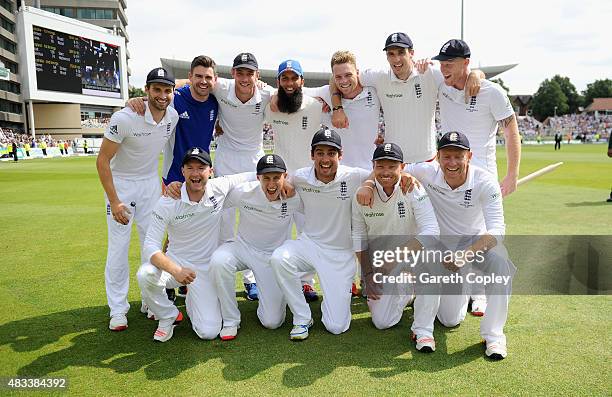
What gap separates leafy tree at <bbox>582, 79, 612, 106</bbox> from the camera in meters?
113

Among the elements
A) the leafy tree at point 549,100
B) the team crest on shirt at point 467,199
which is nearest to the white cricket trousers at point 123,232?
the team crest on shirt at point 467,199

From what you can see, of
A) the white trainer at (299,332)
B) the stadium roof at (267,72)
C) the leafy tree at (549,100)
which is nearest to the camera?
the white trainer at (299,332)

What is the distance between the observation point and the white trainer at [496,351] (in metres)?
4.04

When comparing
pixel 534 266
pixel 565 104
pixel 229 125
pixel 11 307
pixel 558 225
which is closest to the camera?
pixel 11 307

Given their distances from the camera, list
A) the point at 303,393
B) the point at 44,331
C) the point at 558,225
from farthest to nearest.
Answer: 1. the point at 558,225
2. the point at 44,331
3. the point at 303,393

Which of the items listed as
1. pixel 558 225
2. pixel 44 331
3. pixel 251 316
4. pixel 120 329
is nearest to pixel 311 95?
pixel 251 316

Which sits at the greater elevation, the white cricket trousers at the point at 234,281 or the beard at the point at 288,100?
the beard at the point at 288,100

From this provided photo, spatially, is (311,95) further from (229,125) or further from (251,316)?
(251,316)

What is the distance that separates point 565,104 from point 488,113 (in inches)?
4614

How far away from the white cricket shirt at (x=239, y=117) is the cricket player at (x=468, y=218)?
1.99 metres

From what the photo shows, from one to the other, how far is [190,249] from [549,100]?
117461 millimetres

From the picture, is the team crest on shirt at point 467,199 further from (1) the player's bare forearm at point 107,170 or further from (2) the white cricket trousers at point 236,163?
(1) the player's bare forearm at point 107,170

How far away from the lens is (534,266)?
6.58m

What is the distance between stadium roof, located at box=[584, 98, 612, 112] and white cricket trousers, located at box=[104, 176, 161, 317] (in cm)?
11901
